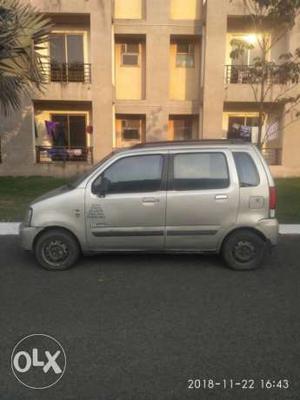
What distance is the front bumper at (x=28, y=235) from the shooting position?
5.45 meters

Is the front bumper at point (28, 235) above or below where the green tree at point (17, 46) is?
below

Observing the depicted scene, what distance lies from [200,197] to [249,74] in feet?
23.3

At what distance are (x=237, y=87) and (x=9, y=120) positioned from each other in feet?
32.6

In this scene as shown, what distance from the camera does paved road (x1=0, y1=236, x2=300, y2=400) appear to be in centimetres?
299

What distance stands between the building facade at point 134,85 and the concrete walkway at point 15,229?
8.33m

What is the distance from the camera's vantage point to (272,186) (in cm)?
538

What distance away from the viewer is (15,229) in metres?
7.91

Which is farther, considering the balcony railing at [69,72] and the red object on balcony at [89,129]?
the red object on balcony at [89,129]

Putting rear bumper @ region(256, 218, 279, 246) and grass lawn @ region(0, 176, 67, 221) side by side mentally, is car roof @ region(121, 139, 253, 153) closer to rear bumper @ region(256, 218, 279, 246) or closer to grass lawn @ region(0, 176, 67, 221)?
rear bumper @ region(256, 218, 279, 246)

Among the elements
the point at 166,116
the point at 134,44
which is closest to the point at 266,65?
the point at 166,116

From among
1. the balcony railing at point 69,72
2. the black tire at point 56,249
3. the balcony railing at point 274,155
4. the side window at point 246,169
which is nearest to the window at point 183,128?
the balcony railing at point 274,155

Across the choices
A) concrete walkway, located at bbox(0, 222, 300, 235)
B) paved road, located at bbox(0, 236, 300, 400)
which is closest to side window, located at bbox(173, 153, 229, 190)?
paved road, located at bbox(0, 236, 300, 400)

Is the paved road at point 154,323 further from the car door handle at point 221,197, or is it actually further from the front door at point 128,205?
the car door handle at point 221,197

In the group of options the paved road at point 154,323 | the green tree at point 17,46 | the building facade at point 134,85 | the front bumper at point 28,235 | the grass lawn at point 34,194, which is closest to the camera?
the paved road at point 154,323
